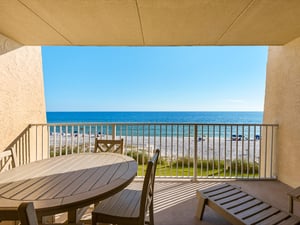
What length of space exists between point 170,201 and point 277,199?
5.23ft

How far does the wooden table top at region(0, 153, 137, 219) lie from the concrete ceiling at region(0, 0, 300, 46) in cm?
174

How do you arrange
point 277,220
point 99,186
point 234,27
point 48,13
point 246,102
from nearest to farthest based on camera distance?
point 99,186 → point 277,220 → point 48,13 → point 234,27 → point 246,102

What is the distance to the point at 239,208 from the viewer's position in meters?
2.10

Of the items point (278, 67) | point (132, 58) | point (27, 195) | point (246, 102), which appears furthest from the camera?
point (246, 102)

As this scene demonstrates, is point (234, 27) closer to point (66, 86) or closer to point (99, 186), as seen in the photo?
point (99, 186)

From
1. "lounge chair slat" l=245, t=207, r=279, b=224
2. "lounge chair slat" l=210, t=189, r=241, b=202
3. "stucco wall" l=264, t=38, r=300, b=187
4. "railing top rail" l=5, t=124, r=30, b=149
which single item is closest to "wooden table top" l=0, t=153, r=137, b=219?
"lounge chair slat" l=210, t=189, r=241, b=202

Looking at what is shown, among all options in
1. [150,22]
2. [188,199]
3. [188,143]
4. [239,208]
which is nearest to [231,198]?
[239,208]

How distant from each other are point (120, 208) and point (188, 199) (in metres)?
1.52

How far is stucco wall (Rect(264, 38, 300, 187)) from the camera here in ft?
10.7

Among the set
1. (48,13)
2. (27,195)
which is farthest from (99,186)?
(48,13)

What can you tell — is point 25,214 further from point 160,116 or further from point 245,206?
point 160,116

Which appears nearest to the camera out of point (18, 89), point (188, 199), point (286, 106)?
point (188, 199)

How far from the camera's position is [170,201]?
2.85 metres

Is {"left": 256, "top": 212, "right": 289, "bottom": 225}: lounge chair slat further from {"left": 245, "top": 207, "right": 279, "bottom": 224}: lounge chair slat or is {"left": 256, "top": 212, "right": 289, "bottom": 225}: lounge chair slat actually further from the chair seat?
the chair seat
